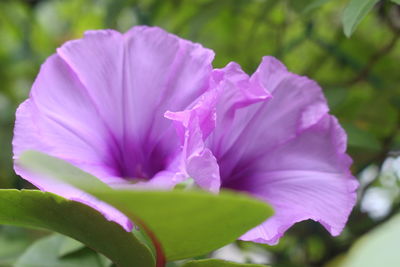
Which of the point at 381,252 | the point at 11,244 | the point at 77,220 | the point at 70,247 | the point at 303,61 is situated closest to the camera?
the point at 381,252

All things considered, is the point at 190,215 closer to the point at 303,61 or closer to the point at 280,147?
the point at 280,147

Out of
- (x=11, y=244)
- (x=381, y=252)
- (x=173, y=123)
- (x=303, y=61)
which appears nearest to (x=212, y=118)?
(x=173, y=123)

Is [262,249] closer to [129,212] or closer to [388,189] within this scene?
[388,189]

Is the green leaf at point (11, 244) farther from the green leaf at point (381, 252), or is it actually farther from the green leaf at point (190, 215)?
the green leaf at point (381, 252)

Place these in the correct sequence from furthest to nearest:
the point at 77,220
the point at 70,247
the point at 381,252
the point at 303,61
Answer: the point at 303,61 → the point at 70,247 → the point at 77,220 → the point at 381,252

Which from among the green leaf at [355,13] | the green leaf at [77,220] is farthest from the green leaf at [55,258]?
the green leaf at [355,13]

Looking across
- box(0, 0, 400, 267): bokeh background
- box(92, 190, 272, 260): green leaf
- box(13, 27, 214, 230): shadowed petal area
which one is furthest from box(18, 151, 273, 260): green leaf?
box(0, 0, 400, 267): bokeh background

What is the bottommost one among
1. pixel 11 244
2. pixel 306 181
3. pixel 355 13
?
pixel 11 244
